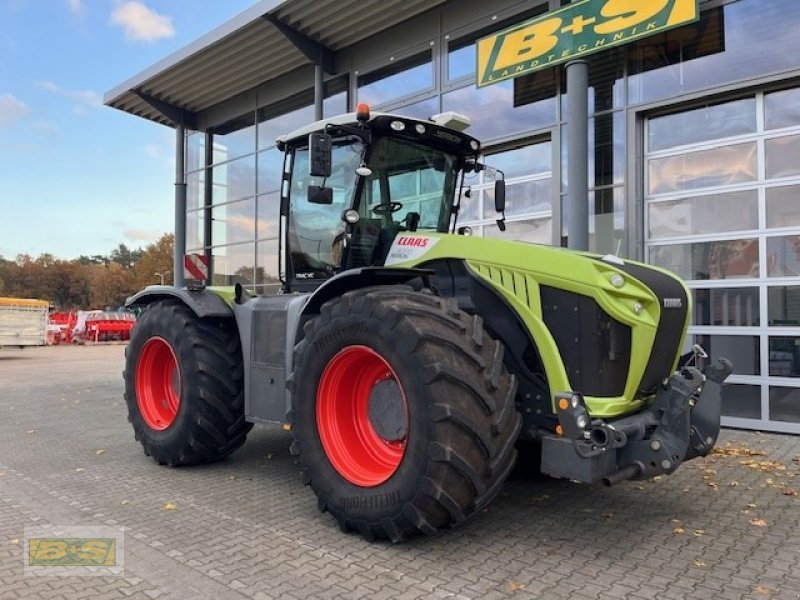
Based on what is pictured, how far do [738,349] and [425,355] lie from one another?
6198 millimetres

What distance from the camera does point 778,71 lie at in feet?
25.4

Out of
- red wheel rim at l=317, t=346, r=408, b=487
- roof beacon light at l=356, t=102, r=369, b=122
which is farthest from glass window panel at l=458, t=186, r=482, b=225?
red wheel rim at l=317, t=346, r=408, b=487

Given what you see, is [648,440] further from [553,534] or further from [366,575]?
[366,575]

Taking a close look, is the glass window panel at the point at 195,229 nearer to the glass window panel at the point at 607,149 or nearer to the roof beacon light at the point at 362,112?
the glass window panel at the point at 607,149

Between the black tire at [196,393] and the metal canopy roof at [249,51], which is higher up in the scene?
the metal canopy roof at [249,51]

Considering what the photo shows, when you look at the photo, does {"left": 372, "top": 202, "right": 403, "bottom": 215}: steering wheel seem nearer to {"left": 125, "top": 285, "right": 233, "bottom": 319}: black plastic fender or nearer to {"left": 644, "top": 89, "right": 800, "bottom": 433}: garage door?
{"left": 125, "top": 285, "right": 233, "bottom": 319}: black plastic fender

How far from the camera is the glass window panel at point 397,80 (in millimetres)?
11555

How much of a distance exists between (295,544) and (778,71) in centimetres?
786

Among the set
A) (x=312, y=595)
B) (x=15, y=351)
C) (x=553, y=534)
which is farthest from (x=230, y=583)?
(x=15, y=351)

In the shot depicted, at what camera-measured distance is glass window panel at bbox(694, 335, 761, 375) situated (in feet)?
26.1

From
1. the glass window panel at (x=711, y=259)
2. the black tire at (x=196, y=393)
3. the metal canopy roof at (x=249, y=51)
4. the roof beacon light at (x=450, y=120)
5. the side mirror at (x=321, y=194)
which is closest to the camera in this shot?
the side mirror at (x=321, y=194)

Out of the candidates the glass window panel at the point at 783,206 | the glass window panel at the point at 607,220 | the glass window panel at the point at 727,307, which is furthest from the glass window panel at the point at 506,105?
the glass window panel at the point at 727,307

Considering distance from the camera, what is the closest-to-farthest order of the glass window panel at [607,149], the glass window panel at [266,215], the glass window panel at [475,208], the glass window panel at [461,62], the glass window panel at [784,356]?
the glass window panel at [784,356], the glass window panel at [607,149], the glass window panel at [461,62], the glass window panel at [475,208], the glass window panel at [266,215]

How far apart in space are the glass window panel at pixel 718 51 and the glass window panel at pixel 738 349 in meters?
3.33
